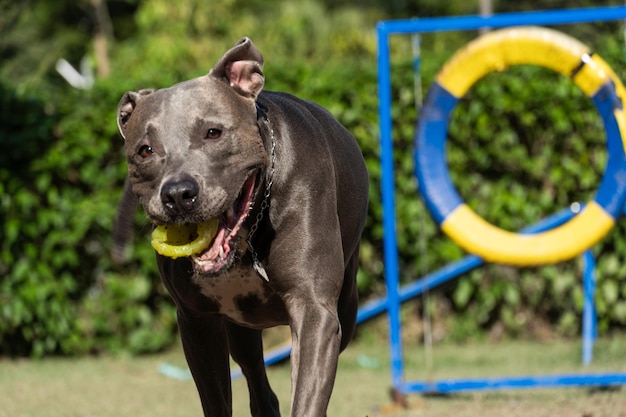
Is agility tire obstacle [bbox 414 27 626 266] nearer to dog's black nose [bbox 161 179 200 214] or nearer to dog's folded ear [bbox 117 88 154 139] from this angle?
dog's folded ear [bbox 117 88 154 139]

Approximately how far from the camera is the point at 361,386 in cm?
736

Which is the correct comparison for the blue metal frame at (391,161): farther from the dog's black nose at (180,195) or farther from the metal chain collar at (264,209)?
the dog's black nose at (180,195)

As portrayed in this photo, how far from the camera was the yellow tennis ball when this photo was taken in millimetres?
3477

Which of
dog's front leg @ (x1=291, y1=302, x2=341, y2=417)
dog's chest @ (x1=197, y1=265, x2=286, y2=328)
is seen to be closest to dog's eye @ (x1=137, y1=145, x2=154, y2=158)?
dog's chest @ (x1=197, y1=265, x2=286, y2=328)

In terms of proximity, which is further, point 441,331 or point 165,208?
point 441,331

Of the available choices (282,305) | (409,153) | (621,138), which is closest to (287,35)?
(409,153)

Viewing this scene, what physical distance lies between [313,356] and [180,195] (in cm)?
72

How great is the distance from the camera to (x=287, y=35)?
2309 cm

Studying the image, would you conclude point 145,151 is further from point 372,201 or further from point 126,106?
point 372,201

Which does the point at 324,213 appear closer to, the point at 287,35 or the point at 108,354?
the point at 108,354

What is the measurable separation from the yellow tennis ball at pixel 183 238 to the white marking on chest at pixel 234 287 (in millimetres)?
266

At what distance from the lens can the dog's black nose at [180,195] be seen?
10.8 ft

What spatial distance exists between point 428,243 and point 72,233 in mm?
2785

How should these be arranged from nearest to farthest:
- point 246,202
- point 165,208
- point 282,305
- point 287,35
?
point 165,208
point 246,202
point 282,305
point 287,35
